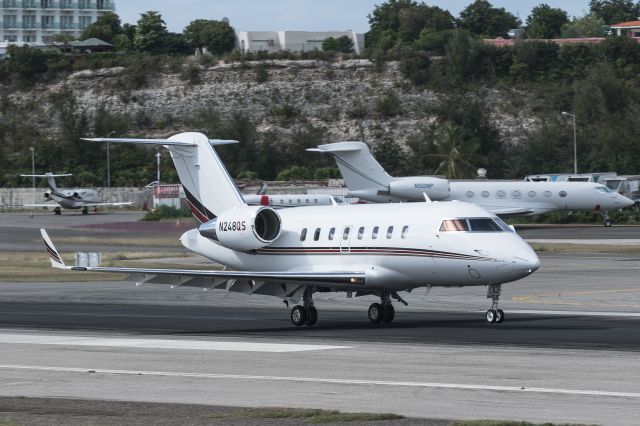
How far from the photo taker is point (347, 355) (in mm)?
22047

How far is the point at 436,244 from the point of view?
26.8m

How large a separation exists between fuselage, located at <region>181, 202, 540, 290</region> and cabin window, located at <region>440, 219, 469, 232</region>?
3cm

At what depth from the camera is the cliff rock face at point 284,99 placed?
13588cm

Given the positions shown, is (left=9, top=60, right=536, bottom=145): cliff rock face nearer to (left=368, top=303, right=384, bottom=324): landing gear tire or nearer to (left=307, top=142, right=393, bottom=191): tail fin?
(left=307, top=142, right=393, bottom=191): tail fin

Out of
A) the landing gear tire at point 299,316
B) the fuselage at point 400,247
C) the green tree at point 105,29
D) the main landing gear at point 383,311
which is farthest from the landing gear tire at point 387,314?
the green tree at point 105,29

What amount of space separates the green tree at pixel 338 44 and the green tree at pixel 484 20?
21.3m

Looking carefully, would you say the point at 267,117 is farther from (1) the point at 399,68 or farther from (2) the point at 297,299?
(2) the point at 297,299

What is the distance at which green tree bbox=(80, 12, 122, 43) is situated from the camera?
180125 mm

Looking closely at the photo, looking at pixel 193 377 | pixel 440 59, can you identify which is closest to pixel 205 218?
pixel 193 377

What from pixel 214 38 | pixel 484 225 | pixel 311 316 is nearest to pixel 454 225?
pixel 484 225

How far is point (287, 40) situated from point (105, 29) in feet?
97.1

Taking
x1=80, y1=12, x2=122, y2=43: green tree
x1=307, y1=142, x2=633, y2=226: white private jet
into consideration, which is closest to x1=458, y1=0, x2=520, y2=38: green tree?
x1=80, y1=12, x2=122, y2=43: green tree

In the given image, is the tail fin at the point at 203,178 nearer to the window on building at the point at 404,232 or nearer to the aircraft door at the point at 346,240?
the aircraft door at the point at 346,240

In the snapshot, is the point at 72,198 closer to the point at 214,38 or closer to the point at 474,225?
the point at 214,38
